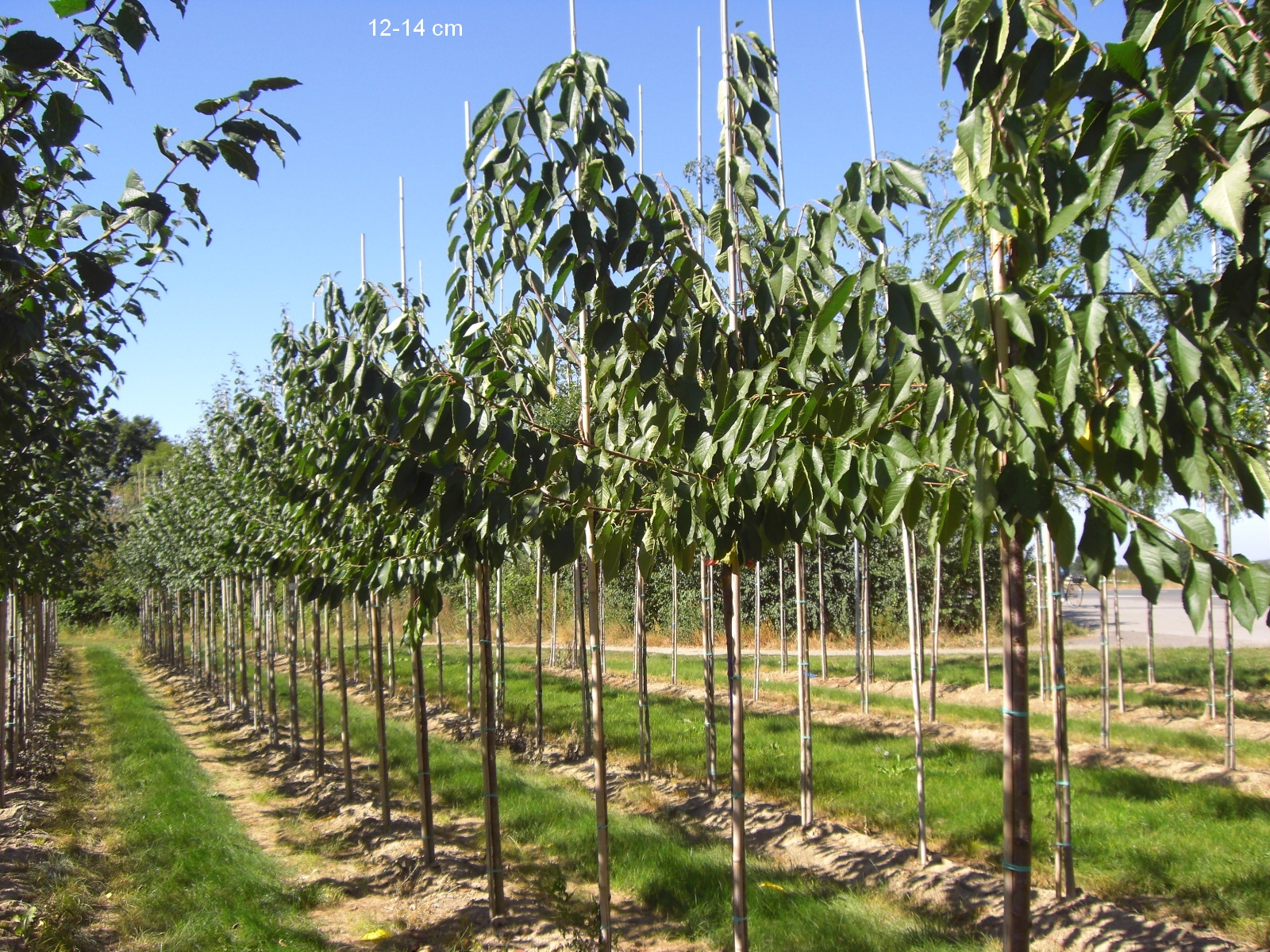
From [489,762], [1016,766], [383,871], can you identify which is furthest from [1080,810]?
[1016,766]

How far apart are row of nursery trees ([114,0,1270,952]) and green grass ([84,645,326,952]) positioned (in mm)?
2495

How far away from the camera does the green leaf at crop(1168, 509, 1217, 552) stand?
1747mm

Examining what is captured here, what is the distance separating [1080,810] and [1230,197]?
777 cm

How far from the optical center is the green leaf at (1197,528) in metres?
1.75

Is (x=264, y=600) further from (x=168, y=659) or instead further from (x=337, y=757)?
(x=168, y=659)

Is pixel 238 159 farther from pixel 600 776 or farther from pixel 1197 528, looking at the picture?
pixel 600 776

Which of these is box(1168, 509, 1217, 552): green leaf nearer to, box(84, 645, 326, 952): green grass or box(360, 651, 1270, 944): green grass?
box(360, 651, 1270, 944): green grass

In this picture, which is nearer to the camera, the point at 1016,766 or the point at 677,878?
the point at 1016,766

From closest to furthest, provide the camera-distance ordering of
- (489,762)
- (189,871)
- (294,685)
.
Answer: (489,762) → (189,871) → (294,685)

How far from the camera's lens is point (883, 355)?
260 centimetres

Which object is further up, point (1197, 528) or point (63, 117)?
point (63, 117)

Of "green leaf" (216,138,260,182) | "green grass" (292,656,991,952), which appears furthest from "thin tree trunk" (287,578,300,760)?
"green leaf" (216,138,260,182)

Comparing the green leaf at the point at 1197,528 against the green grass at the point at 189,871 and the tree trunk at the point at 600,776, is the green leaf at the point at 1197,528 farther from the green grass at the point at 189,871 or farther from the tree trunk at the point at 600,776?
the green grass at the point at 189,871

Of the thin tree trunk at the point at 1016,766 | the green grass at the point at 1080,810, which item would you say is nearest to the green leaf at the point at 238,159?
the thin tree trunk at the point at 1016,766
